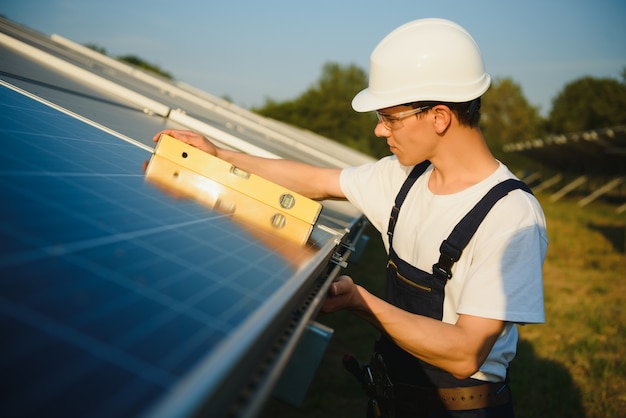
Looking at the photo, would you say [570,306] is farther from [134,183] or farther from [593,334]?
[134,183]

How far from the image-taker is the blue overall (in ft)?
6.84

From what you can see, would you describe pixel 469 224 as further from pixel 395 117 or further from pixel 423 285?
pixel 395 117

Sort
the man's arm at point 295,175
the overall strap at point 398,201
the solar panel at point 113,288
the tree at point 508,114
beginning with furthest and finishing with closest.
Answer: the tree at point 508,114 → the man's arm at point 295,175 → the overall strap at point 398,201 → the solar panel at point 113,288

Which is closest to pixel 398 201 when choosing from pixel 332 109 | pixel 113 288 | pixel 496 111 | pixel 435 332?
pixel 435 332

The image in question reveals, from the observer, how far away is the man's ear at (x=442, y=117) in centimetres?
235

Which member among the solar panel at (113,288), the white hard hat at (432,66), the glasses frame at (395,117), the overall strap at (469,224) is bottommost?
the solar panel at (113,288)

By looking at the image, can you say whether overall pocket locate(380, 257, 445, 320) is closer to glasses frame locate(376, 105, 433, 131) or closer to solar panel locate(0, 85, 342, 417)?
glasses frame locate(376, 105, 433, 131)

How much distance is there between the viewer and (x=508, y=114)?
69375mm

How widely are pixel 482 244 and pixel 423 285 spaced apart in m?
0.39

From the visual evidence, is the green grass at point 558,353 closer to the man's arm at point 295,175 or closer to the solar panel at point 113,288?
the man's arm at point 295,175

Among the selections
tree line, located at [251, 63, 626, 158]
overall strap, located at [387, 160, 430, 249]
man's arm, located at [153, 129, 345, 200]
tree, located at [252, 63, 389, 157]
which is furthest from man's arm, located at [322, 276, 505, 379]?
tree, located at [252, 63, 389, 157]

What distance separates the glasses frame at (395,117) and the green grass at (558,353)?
109 inches

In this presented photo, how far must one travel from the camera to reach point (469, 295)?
6.31ft

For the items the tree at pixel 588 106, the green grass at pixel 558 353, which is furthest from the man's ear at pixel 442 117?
the tree at pixel 588 106
